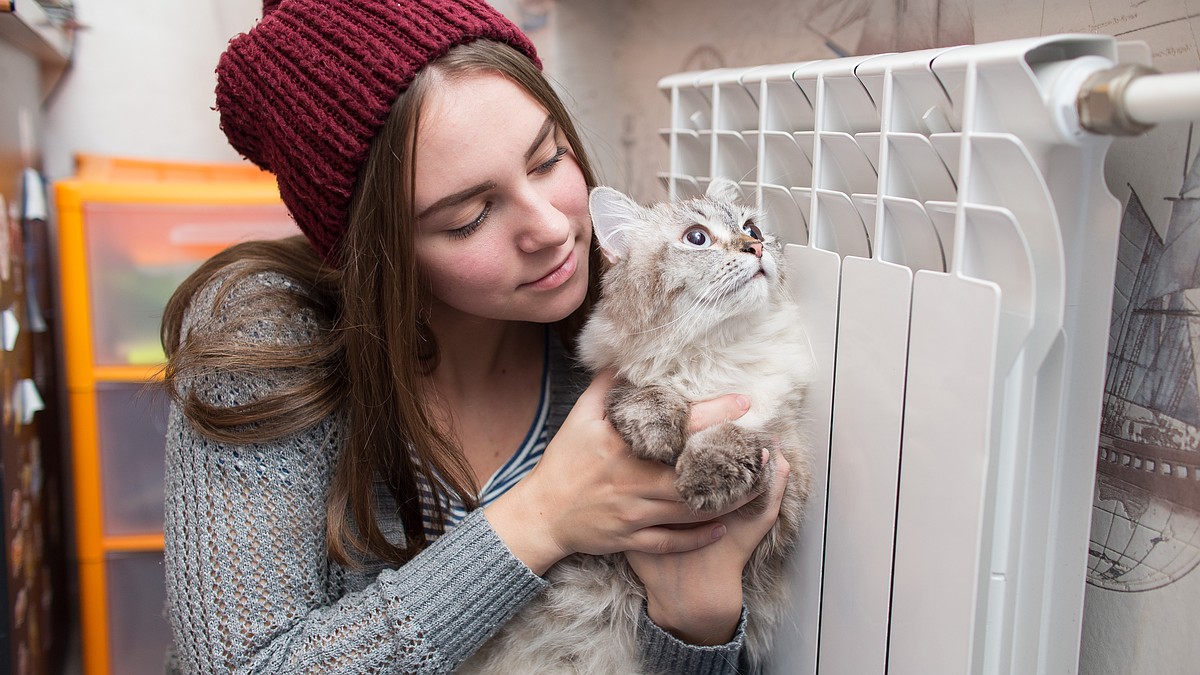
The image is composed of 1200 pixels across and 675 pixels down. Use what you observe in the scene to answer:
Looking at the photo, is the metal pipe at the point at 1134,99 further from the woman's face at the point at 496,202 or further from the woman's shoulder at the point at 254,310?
the woman's shoulder at the point at 254,310

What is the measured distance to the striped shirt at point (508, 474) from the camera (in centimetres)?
134

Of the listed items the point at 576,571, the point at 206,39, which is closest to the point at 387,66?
the point at 576,571

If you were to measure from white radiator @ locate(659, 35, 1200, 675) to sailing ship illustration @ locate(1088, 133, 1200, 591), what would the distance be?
0.10m

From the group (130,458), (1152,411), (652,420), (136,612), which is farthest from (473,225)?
(136,612)

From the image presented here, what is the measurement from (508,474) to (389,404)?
0.88 feet

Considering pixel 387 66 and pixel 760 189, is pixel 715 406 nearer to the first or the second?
pixel 760 189

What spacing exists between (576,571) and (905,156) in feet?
2.45

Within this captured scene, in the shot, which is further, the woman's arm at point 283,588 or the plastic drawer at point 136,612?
the plastic drawer at point 136,612

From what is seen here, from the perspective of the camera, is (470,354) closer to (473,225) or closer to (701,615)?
(473,225)

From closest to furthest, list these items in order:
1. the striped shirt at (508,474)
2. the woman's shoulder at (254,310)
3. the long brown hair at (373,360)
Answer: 1. the long brown hair at (373,360)
2. the woman's shoulder at (254,310)
3. the striped shirt at (508,474)

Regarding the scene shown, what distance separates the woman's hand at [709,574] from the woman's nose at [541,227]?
44 centimetres

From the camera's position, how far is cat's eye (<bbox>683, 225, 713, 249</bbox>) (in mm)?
1242

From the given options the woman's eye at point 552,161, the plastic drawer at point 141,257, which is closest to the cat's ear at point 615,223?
the woman's eye at point 552,161

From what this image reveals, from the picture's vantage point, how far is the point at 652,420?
3.55ft
